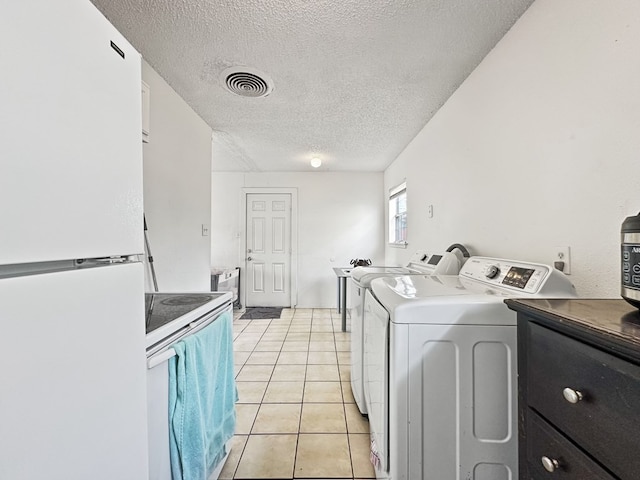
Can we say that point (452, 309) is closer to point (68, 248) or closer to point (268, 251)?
point (68, 248)

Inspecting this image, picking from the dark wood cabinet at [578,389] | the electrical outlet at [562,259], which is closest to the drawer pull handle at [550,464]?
the dark wood cabinet at [578,389]

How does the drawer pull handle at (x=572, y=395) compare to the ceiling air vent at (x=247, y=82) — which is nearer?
the drawer pull handle at (x=572, y=395)

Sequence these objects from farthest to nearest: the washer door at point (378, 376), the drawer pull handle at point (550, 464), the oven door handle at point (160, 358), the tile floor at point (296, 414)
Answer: the tile floor at point (296, 414), the washer door at point (378, 376), the oven door handle at point (160, 358), the drawer pull handle at point (550, 464)

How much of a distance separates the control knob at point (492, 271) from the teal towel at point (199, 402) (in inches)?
52.1

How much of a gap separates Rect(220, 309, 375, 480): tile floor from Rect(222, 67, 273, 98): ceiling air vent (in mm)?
2309

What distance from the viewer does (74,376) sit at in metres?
0.54

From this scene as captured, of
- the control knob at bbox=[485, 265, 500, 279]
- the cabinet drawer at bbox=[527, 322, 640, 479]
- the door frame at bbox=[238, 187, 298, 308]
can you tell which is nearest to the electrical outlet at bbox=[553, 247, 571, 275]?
the control knob at bbox=[485, 265, 500, 279]

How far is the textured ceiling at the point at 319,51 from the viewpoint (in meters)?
1.45

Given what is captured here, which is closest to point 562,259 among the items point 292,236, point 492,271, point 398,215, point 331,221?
point 492,271

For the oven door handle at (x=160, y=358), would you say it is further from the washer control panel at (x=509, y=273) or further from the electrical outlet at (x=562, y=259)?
the electrical outlet at (x=562, y=259)

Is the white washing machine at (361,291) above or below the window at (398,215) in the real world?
below

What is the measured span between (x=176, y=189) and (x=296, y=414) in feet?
6.12

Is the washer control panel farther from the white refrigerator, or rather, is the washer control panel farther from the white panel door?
the white panel door

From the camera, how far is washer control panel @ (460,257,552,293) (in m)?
1.18
